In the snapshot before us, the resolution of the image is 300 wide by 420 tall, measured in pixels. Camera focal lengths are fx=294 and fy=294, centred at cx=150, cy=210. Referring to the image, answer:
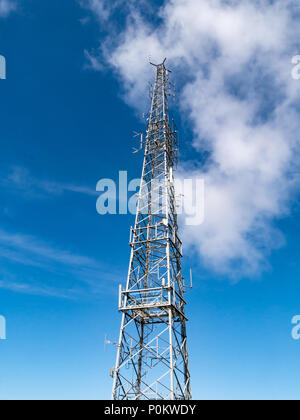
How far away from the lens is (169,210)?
32031mm

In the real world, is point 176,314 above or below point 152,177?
below

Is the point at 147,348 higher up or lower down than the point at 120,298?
lower down

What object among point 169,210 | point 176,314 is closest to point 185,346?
point 176,314

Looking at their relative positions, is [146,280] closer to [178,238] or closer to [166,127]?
[178,238]

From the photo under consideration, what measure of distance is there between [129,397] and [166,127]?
29.2 metres

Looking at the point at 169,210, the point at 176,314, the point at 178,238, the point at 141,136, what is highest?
the point at 141,136

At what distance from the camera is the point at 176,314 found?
26.2 metres

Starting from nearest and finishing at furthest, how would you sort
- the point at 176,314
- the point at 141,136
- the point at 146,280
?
the point at 176,314
the point at 146,280
the point at 141,136

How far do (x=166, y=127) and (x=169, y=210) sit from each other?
1175 centimetres

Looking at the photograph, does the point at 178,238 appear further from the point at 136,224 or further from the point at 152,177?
the point at 152,177
